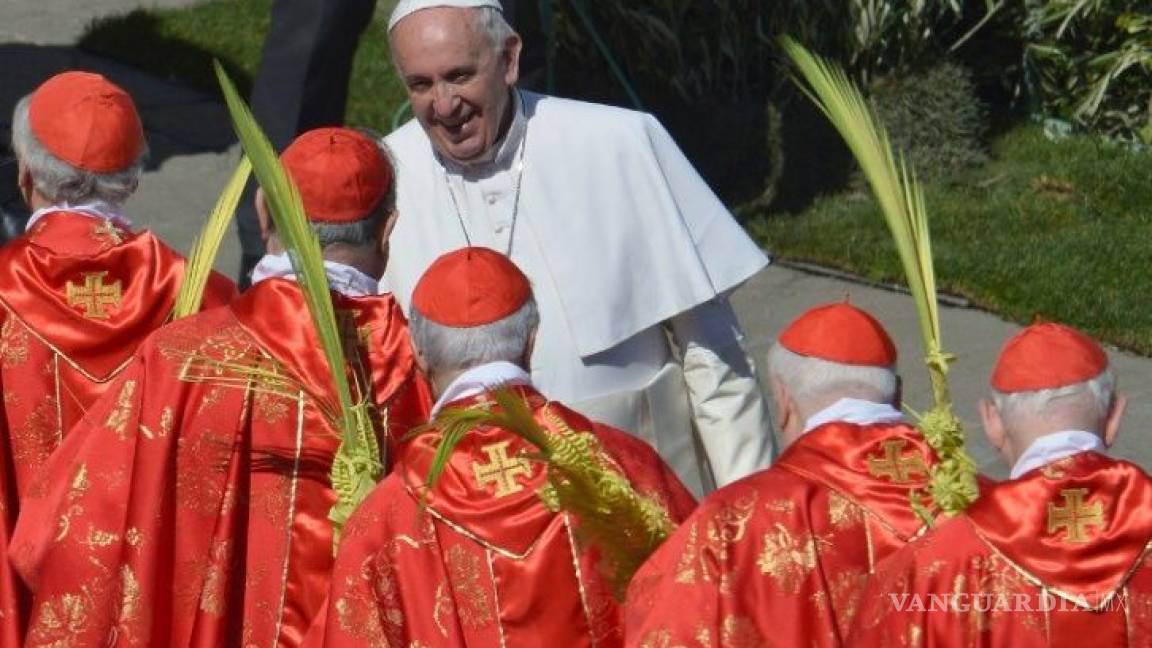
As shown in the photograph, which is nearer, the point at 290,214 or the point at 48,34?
the point at 290,214

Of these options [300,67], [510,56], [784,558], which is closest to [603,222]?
[510,56]

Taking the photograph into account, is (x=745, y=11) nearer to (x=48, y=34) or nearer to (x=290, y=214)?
(x=48, y=34)

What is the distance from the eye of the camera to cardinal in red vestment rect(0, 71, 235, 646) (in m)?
5.32

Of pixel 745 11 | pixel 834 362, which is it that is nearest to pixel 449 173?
pixel 834 362

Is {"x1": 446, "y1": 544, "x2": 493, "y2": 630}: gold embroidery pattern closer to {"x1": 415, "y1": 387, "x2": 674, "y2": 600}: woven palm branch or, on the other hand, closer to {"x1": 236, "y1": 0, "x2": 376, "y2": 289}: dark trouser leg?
{"x1": 415, "y1": 387, "x2": 674, "y2": 600}: woven palm branch

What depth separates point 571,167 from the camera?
18.0 ft

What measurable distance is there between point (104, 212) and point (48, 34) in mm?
6341

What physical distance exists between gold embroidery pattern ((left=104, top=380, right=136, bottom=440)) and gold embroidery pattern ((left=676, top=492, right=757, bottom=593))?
3.88 feet

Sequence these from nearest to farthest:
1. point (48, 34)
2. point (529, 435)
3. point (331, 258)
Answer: point (529, 435)
point (331, 258)
point (48, 34)

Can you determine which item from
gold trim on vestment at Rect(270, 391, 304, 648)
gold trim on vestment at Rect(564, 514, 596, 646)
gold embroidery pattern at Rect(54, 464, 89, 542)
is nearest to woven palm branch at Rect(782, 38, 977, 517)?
gold trim on vestment at Rect(564, 514, 596, 646)

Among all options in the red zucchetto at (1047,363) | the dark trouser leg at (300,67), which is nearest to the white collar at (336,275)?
the red zucchetto at (1047,363)

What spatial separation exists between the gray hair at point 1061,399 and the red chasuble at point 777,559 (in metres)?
0.25

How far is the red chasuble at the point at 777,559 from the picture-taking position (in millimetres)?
4285

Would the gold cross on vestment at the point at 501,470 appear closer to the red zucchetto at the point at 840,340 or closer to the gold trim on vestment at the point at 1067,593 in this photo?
the red zucchetto at the point at 840,340
